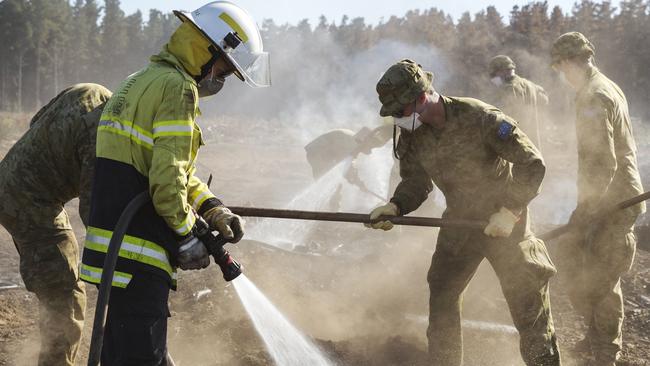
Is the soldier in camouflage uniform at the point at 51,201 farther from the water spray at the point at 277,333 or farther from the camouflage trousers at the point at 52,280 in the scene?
the water spray at the point at 277,333

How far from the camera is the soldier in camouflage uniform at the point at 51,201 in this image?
12.2 feet

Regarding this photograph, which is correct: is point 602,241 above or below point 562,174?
above

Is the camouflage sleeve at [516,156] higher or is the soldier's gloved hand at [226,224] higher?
the camouflage sleeve at [516,156]

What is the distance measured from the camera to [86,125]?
11.9 feet

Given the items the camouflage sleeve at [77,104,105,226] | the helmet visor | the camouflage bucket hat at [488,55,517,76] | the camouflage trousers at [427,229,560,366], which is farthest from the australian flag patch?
the camouflage bucket hat at [488,55,517,76]

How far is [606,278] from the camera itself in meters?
4.48

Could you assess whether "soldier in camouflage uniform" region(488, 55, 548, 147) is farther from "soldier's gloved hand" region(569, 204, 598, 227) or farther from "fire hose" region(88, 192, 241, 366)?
"fire hose" region(88, 192, 241, 366)

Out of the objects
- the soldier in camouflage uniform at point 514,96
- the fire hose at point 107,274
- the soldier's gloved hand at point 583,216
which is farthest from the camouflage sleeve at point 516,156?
the soldier in camouflage uniform at point 514,96

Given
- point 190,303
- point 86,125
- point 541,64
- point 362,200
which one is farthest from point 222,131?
point 86,125

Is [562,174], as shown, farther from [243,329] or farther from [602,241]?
[243,329]

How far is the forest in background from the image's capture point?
22.0 metres

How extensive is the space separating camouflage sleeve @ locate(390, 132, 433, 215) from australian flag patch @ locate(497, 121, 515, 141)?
A: 705 millimetres

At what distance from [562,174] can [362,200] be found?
5842 millimetres

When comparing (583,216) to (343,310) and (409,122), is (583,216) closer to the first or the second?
(409,122)
